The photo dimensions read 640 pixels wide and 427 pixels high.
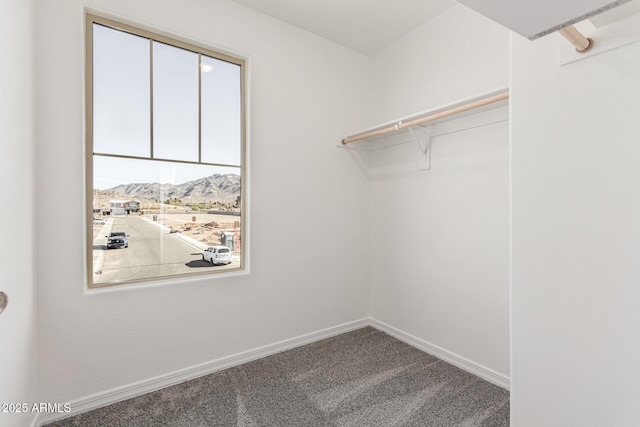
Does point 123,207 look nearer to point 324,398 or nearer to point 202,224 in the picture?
point 202,224

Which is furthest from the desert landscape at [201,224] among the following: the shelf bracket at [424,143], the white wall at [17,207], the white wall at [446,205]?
the shelf bracket at [424,143]

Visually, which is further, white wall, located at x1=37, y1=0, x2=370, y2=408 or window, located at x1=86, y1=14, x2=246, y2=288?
window, located at x1=86, y1=14, x2=246, y2=288

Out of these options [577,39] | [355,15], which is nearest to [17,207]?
[577,39]

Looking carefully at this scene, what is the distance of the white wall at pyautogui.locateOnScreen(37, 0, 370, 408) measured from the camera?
5.42ft

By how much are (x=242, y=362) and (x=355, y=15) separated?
282 centimetres

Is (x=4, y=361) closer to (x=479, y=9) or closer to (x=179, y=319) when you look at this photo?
(x=179, y=319)

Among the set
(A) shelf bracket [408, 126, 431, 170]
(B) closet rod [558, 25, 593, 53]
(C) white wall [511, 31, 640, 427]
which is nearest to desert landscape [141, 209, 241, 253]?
(A) shelf bracket [408, 126, 431, 170]

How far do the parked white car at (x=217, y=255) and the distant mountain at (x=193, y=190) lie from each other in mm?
364

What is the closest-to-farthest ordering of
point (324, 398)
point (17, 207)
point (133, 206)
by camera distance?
point (17, 207) → point (324, 398) → point (133, 206)

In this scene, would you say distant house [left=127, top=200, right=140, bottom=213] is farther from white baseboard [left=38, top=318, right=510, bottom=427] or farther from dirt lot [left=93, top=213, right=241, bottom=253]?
white baseboard [left=38, top=318, right=510, bottom=427]

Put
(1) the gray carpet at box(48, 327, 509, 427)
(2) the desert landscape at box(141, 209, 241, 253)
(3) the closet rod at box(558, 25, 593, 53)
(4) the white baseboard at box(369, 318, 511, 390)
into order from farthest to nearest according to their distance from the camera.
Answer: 1. (2) the desert landscape at box(141, 209, 241, 253)
2. (4) the white baseboard at box(369, 318, 511, 390)
3. (1) the gray carpet at box(48, 327, 509, 427)
4. (3) the closet rod at box(558, 25, 593, 53)

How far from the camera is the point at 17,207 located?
128cm

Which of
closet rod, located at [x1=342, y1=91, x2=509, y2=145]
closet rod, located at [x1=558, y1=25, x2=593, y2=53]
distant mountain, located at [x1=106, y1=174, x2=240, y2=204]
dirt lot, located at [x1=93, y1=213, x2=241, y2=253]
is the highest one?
closet rod, located at [x1=342, y1=91, x2=509, y2=145]

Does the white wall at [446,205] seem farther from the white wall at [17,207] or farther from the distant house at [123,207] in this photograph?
the white wall at [17,207]
